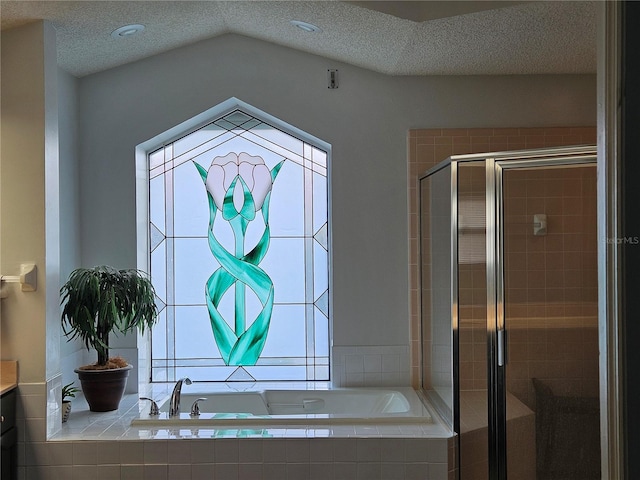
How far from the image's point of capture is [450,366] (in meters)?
3.34

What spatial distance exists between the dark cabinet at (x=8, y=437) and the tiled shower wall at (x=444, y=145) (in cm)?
222

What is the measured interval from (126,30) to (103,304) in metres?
1.43

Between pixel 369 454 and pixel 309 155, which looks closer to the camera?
pixel 369 454

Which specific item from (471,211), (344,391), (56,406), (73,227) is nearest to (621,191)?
(471,211)

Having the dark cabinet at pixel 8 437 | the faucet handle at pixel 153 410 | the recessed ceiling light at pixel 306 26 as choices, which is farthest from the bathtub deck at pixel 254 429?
the recessed ceiling light at pixel 306 26

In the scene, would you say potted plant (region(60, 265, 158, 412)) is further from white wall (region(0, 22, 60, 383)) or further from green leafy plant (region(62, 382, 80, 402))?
white wall (region(0, 22, 60, 383))

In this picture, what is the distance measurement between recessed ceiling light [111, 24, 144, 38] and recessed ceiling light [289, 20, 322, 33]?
81 cm

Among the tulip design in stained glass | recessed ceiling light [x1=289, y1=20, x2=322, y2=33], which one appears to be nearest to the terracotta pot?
the tulip design in stained glass

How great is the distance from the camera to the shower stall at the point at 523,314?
108 inches

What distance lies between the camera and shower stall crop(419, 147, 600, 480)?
274cm

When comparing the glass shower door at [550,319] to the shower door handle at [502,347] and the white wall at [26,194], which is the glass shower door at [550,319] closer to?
the shower door handle at [502,347]

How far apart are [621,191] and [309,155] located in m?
3.74

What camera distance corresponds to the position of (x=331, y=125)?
4160mm

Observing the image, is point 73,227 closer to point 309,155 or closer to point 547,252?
point 309,155
